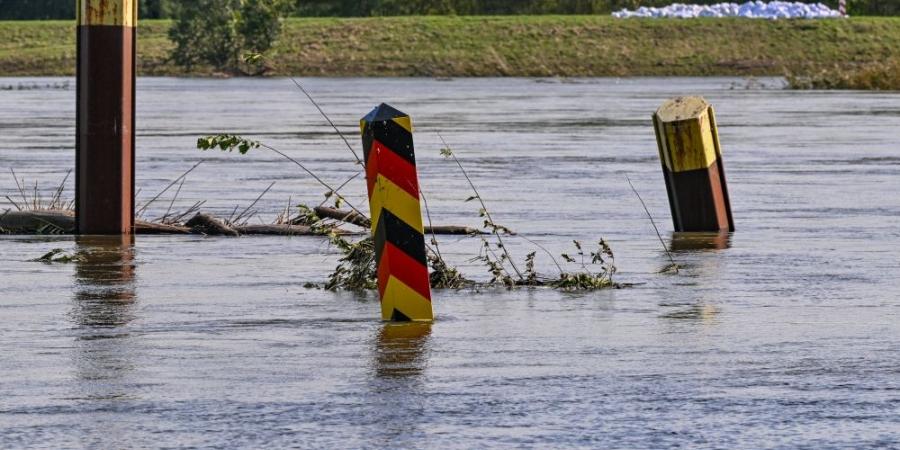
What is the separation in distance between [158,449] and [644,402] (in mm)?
1886

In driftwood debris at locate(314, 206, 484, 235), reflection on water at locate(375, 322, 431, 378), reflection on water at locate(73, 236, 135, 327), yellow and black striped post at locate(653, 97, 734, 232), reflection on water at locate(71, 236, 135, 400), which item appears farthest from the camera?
yellow and black striped post at locate(653, 97, 734, 232)

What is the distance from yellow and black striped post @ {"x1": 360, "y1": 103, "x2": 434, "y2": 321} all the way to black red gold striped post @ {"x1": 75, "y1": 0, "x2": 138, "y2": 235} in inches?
186

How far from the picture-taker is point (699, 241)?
14.6 meters

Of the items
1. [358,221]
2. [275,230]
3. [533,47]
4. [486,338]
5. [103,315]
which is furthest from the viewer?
[533,47]

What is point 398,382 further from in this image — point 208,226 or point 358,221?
point 208,226

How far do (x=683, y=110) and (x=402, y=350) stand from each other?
6276 millimetres

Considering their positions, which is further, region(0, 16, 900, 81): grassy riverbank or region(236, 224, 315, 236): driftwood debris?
region(0, 16, 900, 81): grassy riverbank

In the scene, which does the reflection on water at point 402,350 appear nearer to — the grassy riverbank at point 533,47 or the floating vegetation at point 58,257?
the floating vegetation at point 58,257

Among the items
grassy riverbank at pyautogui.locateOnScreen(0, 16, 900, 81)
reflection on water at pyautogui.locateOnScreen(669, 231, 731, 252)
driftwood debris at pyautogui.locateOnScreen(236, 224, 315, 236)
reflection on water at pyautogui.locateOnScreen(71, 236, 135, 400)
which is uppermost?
reflection on water at pyautogui.locateOnScreen(71, 236, 135, 400)

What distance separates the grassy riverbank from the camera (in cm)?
10150

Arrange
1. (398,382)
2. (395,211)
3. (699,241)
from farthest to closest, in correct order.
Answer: (699,241) < (395,211) < (398,382)

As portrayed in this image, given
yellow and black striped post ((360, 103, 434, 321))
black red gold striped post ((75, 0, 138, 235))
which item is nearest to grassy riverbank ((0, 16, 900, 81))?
black red gold striped post ((75, 0, 138, 235))

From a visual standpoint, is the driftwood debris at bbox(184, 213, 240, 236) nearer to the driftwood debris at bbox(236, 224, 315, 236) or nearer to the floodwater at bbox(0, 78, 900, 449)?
the driftwood debris at bbox(236, 224, 315, 236)

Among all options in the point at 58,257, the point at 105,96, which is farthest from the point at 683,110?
the point at 58,257
